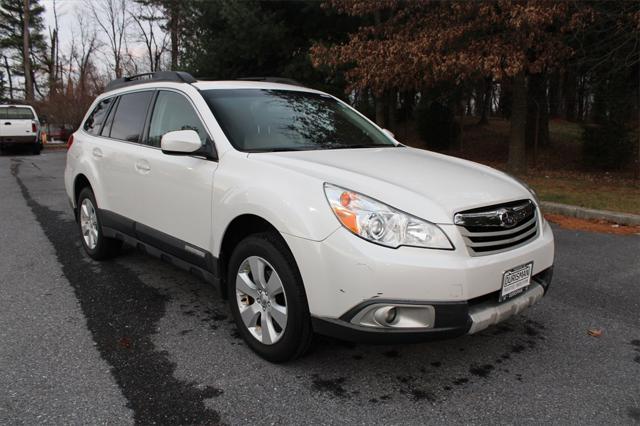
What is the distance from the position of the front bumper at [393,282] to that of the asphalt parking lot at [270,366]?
39 centimetres

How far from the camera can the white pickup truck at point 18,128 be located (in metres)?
19.5

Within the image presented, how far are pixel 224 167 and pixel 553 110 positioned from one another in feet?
60.5

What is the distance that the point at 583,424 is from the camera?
2510 mm

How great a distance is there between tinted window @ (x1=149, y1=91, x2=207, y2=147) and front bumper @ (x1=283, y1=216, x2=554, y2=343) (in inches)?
59.0

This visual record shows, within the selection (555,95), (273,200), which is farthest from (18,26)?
(273,200)

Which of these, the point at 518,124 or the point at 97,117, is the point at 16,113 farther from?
the point at 518,124

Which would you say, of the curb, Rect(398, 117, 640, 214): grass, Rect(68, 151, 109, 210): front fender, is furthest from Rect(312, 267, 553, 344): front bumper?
Rect(398, 117, 640, 214): grass

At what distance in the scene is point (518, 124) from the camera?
12.7 meters

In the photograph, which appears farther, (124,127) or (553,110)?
(553,110)

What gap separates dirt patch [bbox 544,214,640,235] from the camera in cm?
684

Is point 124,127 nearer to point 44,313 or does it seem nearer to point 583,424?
point 44,313

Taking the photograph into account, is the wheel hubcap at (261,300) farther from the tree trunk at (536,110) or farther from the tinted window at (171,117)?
the tree trunk at (536,110)

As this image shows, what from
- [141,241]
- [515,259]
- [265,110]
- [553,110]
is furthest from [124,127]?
[553,110]

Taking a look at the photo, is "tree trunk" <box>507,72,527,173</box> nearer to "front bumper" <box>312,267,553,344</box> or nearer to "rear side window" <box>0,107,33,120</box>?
"front bumper" <box>312,267,553,344</box>
